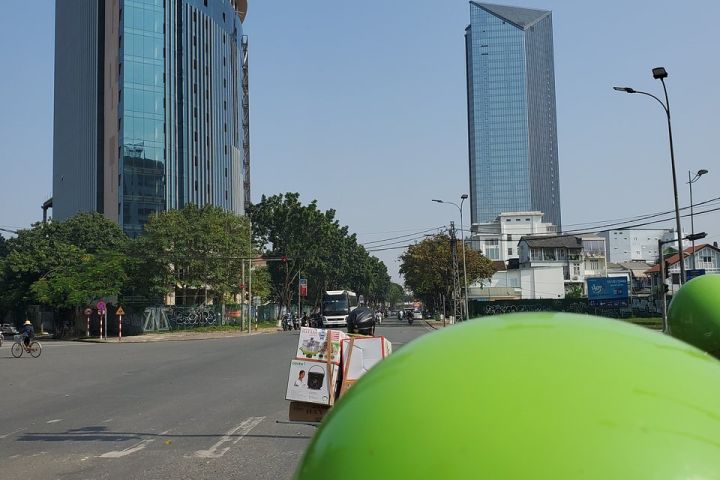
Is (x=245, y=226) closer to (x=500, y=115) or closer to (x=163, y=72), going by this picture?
(x=163, y=72)

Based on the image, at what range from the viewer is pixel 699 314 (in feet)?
10.8

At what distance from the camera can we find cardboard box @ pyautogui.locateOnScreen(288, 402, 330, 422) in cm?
653

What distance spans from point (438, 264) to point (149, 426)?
47.3 m

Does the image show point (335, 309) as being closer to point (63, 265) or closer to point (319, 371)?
point (63, 265)

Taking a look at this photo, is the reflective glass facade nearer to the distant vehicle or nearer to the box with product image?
the distant vehicle

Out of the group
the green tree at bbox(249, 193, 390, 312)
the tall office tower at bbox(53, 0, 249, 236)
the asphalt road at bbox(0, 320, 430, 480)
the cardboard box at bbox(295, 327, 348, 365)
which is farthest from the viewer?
the tall office tower at bbox(53, 0, 249, 236)

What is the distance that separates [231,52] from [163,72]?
18.0m

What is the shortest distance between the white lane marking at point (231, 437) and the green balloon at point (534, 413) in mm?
6038

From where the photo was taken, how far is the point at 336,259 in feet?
217

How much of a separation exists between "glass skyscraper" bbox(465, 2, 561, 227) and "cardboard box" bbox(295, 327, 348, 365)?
167 meters

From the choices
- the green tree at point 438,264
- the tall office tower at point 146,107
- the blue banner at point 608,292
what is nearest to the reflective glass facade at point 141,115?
the tall office tower at point 146,107

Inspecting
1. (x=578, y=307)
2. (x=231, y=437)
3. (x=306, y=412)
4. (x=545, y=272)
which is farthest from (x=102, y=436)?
(x=545, y=272)

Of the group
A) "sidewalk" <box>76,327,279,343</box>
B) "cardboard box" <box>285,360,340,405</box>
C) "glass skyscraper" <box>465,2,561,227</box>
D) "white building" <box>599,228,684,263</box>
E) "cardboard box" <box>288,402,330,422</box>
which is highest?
"glass skyscraper" <box>465,2,561,227</box>

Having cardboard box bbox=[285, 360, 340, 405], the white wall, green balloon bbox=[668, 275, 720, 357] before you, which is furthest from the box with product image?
the white wall
